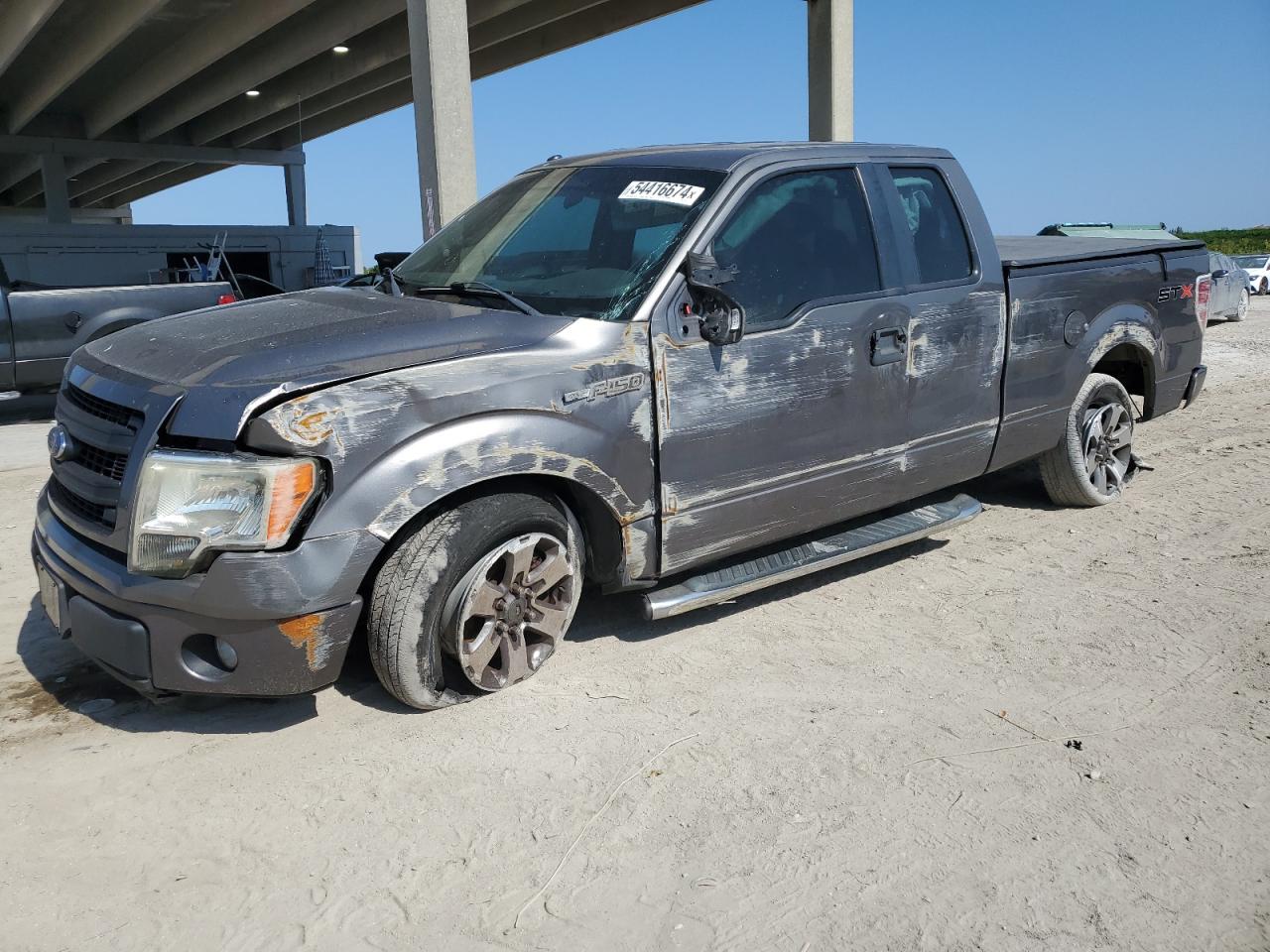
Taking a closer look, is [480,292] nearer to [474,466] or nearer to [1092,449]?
[474,466]

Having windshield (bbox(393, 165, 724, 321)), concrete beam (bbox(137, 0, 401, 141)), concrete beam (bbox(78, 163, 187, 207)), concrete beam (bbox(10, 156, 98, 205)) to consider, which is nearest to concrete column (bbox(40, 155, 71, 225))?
concrete beam (bbox(137, 0, 401, 141))

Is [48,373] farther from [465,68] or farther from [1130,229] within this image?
[1130,229]

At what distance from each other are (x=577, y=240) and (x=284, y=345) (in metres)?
1.32

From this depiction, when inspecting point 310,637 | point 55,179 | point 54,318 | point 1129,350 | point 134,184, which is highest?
point 134,184

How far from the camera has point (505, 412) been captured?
3.38m

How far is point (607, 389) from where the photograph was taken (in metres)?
3.59

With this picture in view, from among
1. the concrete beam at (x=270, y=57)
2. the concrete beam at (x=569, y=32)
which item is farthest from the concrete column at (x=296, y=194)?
the concrete beam at (x=569, y=32)

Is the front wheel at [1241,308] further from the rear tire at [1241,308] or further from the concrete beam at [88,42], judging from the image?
the concrete beam at [88,42]

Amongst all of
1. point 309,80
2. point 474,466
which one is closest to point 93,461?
point 474,466

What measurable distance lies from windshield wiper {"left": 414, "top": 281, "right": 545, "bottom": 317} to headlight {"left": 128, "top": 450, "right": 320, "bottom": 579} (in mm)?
1100

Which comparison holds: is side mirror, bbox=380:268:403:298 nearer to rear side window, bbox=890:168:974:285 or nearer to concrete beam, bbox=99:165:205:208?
rear side window, bbox=890:168:974:285

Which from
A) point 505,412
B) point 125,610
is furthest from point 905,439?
point 125,610

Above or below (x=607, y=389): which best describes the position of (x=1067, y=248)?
above

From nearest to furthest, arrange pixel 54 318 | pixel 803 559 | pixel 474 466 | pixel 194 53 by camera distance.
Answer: pixel 474 466, pixel 803 559, pixel 54 318, pixel 194 53
